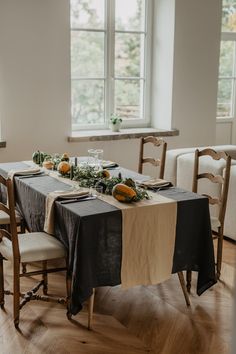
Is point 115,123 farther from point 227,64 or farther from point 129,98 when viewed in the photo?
point 227,64

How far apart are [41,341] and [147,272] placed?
2.24 feet

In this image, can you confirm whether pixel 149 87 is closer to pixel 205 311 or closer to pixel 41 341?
pixel 205 311

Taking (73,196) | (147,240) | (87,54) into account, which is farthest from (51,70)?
(147,240)

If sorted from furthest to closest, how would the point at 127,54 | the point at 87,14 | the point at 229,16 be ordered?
1. the point at 229,16
2. the point at 127,54
3. the point at 87,14

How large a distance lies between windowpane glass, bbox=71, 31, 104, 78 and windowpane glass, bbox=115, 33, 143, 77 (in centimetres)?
20

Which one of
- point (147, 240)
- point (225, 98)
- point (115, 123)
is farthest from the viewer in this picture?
point (225, 98)

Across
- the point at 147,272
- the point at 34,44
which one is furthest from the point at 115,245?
the point at 34,44

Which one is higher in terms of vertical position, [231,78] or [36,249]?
[231,78]

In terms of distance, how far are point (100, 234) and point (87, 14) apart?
3.36 meters

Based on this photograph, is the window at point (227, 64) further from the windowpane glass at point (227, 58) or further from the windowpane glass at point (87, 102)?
the windowpane glass at point (87, 102)

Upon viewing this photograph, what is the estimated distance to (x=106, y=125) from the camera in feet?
18.3

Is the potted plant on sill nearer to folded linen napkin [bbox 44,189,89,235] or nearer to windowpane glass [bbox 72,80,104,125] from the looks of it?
windowpane glass [bbox 72,80,104,125]

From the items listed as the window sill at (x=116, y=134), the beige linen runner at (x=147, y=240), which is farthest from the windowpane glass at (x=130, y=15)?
the beige linen runner at (x=147, y=240)

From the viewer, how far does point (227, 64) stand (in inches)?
259
